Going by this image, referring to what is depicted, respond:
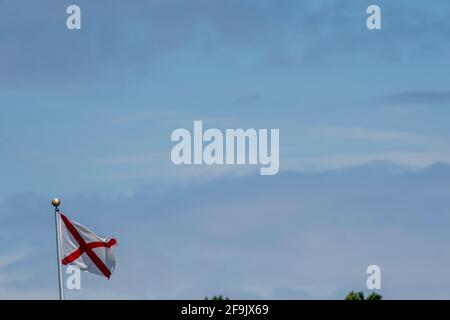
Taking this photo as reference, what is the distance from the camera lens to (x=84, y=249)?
5459cm

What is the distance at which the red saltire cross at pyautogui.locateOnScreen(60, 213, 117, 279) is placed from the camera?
177 feet

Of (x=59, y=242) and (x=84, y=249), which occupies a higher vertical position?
(x=59, y=242)

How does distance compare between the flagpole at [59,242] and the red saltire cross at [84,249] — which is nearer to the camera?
the flagpole at [59,242]

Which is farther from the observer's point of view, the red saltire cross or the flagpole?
the red saltire cross

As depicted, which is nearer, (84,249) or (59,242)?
(59,242)

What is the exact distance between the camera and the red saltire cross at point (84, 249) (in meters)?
54.1
